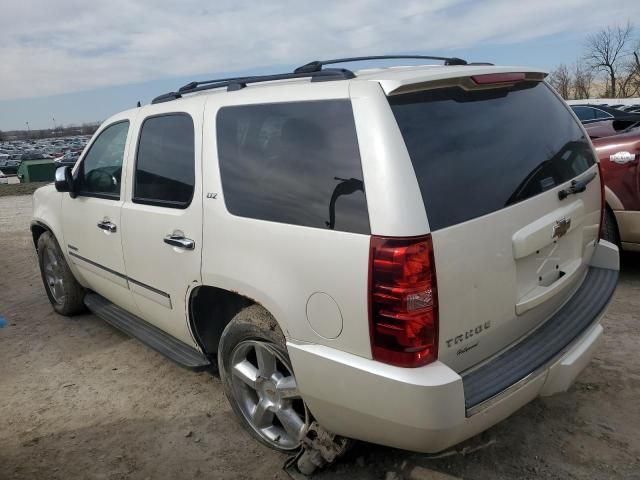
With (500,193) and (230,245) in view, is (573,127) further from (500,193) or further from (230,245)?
(230,245)

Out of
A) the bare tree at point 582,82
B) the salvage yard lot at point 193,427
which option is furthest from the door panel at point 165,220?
the bare tree at point 582,82

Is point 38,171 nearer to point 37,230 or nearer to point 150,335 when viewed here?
point 37,230

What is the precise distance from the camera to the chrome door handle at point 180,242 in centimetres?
284

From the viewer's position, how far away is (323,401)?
88.0 inches

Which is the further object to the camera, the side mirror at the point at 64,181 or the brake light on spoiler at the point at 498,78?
the side mirror at the point at 64,181

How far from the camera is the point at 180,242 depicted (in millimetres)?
2896

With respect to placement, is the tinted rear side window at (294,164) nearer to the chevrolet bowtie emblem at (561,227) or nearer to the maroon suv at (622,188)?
the chevrolet bowtie emblem at (561,227)

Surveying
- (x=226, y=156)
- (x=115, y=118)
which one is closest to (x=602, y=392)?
(x=226, y=156)

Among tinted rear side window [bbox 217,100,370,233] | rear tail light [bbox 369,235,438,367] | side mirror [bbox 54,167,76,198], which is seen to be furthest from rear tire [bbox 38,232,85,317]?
rear tail light [bbox 369,235,438,367]

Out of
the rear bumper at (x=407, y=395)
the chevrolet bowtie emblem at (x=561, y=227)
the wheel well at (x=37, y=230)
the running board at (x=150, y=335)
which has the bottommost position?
the running board at (x=150, y=335)

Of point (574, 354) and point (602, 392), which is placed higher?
point (574, 354)

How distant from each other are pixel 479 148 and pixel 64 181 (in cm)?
325

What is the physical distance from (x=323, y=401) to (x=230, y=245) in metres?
0.88

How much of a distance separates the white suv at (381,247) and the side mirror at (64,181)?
121 centimetres
